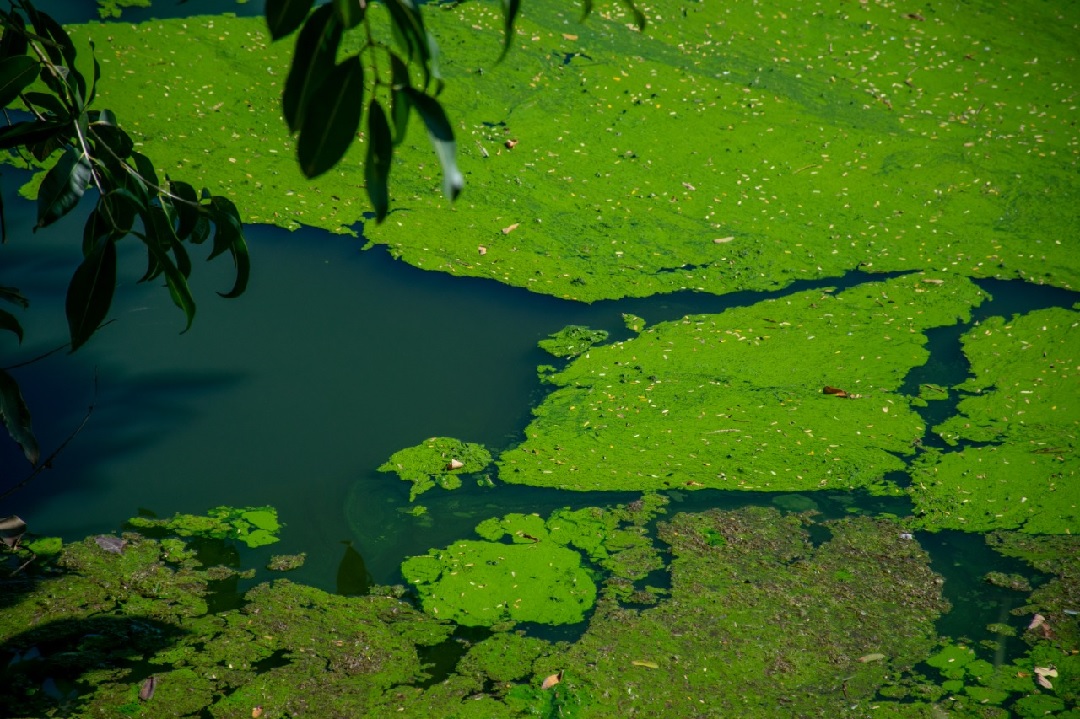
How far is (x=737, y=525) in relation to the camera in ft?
9.09

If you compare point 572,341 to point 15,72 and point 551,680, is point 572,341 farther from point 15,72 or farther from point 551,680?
point 15,72

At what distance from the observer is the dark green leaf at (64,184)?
1266 mm

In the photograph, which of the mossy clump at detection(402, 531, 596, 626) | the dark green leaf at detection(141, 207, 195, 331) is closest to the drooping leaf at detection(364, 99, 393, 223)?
the dark green leaf at detection(141, 207, 195, 331)

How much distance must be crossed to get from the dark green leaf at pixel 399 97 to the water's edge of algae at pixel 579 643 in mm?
1565

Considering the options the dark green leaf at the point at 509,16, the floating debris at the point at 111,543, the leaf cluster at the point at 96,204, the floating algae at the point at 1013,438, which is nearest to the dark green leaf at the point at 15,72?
the leaf cluster at the point at 96,204

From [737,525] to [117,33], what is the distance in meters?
3.66

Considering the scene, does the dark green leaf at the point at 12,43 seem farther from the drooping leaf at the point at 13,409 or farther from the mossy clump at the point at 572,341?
the mossy clump at the point at 572,341

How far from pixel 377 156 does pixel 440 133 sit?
0.05m

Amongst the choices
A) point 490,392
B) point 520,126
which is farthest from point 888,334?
point 520,126

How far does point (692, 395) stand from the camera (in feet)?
10.6

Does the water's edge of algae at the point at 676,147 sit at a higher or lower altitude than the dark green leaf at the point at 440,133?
lower

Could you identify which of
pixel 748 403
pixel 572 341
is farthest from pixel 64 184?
pixel 748 403

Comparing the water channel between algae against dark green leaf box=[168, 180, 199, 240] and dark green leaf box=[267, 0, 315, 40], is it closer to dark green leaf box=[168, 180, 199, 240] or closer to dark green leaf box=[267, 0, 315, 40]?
dark green leaf box=[168, 180, 199, 240]

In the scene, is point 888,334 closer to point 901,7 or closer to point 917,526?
point 917,526
